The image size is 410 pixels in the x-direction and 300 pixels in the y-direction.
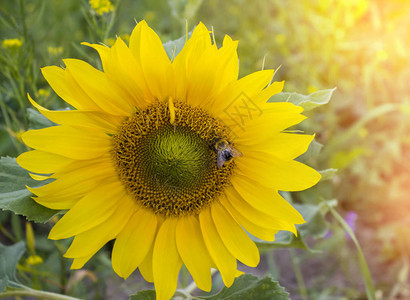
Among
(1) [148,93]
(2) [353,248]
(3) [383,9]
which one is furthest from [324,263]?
(3) [383,9]

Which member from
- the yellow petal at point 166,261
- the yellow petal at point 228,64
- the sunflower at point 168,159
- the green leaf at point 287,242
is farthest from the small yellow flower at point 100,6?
the green leaf at point 287,242

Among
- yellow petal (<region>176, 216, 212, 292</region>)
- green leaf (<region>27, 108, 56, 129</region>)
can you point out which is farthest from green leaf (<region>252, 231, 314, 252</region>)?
green leaf (<region>27, 108, 56, 129</region>)

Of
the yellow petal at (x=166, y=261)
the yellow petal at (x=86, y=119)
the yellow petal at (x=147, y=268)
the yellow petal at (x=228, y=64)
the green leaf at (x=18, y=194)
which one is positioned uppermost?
the yellow petal at (x=228, y=64)

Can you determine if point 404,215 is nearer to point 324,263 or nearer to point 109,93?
point 324,263

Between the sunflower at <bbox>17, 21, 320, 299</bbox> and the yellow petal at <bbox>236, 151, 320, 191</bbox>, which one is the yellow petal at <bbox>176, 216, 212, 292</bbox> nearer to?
the sunflower at <bbox>17, 21, 320, 299</bbox>

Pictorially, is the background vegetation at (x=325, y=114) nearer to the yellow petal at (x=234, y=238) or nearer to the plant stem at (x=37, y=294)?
the plant stem at (x=37, y=294)

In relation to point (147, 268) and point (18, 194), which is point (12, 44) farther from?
point (147, 268)

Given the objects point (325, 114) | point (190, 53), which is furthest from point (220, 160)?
point (325, 114)
